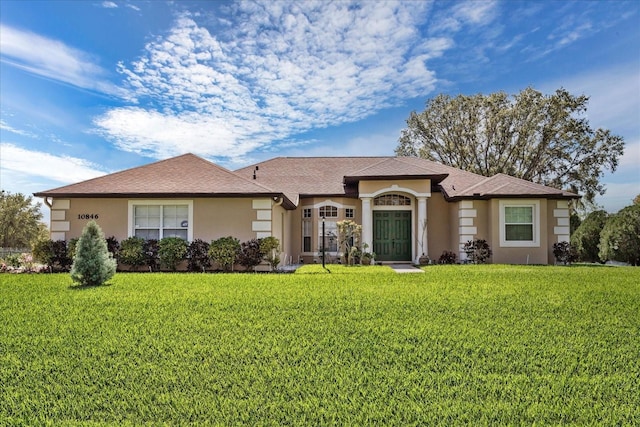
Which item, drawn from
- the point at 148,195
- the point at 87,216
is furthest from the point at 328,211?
the point at 87,216

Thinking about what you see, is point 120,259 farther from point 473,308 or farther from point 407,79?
point 407,79

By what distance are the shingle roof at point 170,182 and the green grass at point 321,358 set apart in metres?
6.84

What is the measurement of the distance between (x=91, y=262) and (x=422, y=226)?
12.3 metres

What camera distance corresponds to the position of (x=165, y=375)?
4984 mm

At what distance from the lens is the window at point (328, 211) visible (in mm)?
19531

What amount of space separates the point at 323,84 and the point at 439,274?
8.50 meters

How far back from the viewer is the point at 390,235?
1903 centimetres

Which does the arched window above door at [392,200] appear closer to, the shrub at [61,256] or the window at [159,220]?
the window at [159,220]

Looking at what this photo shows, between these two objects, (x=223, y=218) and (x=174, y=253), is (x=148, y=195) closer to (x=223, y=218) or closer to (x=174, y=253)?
(x=174, y=253)

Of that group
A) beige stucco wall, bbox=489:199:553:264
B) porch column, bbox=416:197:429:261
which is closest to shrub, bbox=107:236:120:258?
porch column, bbox=416:197:429:261

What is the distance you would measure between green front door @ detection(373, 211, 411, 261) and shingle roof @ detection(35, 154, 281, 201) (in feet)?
18.7

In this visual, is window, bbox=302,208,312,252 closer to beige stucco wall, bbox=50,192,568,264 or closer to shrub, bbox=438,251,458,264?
beige stucco wall, bbox=50,192,568,264

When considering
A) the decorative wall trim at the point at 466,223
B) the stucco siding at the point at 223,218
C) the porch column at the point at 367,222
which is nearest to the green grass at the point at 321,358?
the stucco siding at the point at 223,218

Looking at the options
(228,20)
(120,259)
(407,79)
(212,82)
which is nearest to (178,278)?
(120,259)
